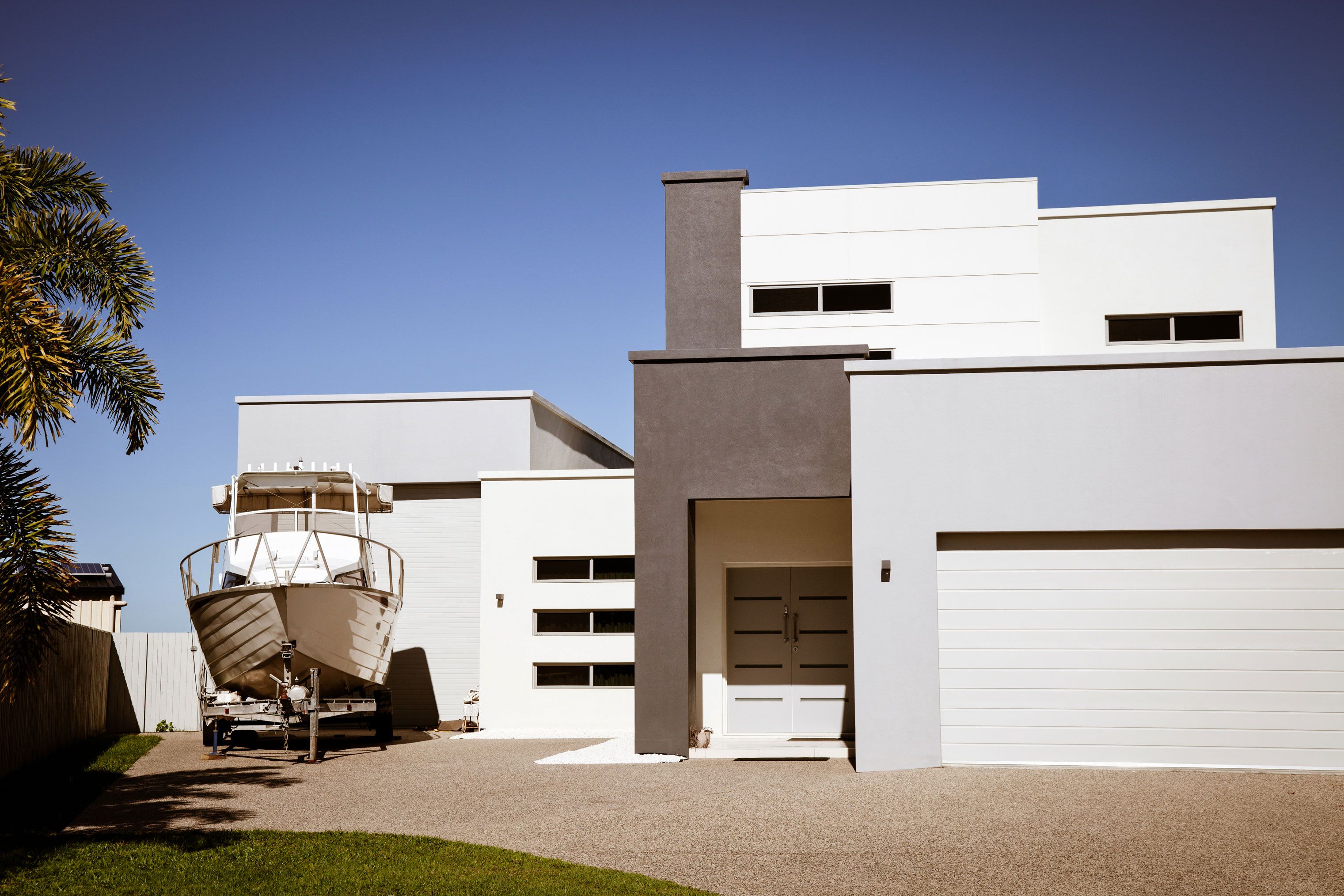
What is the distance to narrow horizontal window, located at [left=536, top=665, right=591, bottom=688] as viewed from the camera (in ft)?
59.8

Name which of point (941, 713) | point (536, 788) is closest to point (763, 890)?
point (536, 788)

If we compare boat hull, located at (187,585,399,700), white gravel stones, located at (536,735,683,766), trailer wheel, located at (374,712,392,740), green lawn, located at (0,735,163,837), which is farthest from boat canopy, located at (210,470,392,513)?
white gravel stones, located at (536,735,683,766)

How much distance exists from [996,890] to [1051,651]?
17.6ft

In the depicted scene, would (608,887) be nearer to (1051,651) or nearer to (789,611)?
(1051,651)

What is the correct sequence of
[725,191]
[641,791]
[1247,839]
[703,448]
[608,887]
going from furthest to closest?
[725,191] → [703,448] → [641,791] → [1247,839] → [608,887]

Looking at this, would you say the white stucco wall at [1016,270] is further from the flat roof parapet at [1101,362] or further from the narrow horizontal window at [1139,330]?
the flat roof parapet at [1101,362]

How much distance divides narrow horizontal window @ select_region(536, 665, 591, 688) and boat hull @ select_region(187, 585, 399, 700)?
3353mm

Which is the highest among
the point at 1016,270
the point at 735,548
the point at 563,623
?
the point at 1016,270

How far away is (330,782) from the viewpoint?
12156mm

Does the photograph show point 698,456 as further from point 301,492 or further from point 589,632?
point 301,492

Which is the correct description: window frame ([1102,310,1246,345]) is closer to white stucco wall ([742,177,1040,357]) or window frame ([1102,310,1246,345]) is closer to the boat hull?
white stucco wall ([742,177,1040,357])

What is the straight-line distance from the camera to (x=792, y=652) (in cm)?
1587

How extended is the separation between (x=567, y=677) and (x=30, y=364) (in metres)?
11.1

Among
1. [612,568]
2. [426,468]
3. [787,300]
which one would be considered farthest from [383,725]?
[787,300]
